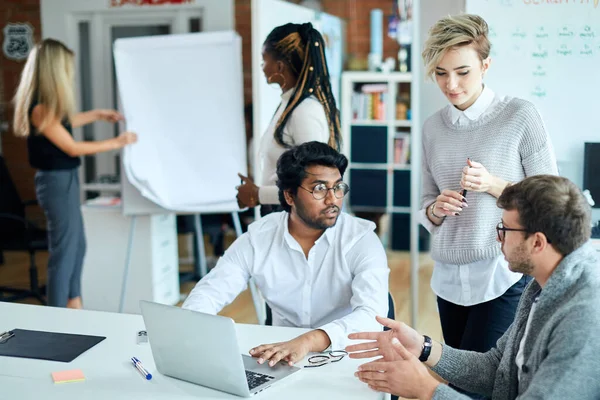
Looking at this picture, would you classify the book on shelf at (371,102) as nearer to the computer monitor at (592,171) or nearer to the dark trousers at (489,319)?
the computer monitor at (592,171)

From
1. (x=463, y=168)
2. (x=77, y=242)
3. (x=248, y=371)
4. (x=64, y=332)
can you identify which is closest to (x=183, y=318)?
(x=248, y=371)

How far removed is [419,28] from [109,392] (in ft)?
7.47

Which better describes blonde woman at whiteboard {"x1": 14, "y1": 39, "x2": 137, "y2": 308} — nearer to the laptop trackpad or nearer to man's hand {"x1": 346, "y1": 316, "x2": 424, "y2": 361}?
the laptop trackpad

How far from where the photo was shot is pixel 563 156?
275cm

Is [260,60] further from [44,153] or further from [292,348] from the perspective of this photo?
[292,348]

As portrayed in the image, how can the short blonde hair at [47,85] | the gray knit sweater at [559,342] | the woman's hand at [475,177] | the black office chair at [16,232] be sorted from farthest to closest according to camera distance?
the black office chair at [16,232] < the short blonde hair at [47,85] < the woman's hand at [475,177] < the gray knit sweater at [559,342]

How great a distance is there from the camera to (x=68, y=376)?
1.65 m

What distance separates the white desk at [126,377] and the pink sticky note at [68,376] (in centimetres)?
1

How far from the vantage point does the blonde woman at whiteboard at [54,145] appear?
11.8 feet

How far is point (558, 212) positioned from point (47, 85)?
290 centimetres

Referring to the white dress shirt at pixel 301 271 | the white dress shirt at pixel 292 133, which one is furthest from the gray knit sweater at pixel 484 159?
the white dress shirt at pixel 292 133

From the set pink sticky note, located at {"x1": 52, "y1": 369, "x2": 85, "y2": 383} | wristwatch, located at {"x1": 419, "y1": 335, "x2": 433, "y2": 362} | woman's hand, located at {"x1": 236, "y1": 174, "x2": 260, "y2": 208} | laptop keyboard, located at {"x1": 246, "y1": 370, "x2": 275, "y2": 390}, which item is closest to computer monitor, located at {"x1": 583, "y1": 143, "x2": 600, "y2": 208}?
woman's hand, located at {"x1": 236, "y1": 174, "x2": 260, "y2": 208}

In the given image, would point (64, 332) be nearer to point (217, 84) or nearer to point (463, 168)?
point (463, 168)

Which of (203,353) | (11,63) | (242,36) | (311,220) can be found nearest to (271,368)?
(203,353)
